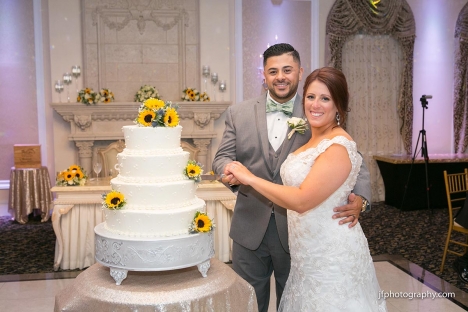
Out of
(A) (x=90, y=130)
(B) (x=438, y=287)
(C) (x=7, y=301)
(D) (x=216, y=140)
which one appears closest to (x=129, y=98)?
(A) (x=90, y=130)

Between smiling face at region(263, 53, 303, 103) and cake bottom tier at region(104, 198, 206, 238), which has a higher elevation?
smiling face at region(263, 53, 303, 103)

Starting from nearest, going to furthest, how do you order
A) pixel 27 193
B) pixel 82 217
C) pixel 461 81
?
pixel 82 217 < pixel 27 193 < pixel 461 81

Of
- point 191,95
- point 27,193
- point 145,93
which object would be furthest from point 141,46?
point 27,193

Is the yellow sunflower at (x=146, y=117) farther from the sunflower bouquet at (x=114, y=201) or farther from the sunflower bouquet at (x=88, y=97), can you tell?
the sunflower bouquet at (x=88, y=97)

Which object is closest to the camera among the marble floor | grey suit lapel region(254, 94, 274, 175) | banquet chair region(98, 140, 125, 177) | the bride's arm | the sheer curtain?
the bride's arm

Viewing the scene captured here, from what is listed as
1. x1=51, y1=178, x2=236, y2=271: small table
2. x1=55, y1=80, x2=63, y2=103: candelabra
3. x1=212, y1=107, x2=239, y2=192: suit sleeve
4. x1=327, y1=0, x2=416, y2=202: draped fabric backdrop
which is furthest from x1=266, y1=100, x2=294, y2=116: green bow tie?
x1=327, y1=0, x2=416, y2=202: draped fabric backdrop

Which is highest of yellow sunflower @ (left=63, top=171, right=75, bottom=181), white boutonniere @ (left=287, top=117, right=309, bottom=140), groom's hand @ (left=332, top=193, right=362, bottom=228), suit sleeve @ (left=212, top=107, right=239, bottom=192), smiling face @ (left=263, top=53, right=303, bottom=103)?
smiling face @ (left=263, top=53, right=303, bottom=103)

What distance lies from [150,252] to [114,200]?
334 millimetres

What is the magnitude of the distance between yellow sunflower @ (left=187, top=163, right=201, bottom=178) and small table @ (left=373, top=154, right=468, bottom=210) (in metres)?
6.40

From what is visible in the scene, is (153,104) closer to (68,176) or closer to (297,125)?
(297,125)

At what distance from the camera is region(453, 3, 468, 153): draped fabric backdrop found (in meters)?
9.45

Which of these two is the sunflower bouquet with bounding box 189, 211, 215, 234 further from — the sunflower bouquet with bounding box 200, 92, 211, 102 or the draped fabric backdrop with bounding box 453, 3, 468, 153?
the draped fabric backdrop with bounding box 453, 3, 468, 153

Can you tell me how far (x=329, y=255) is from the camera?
2428 mm

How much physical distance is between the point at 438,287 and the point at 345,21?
552 centimetres
